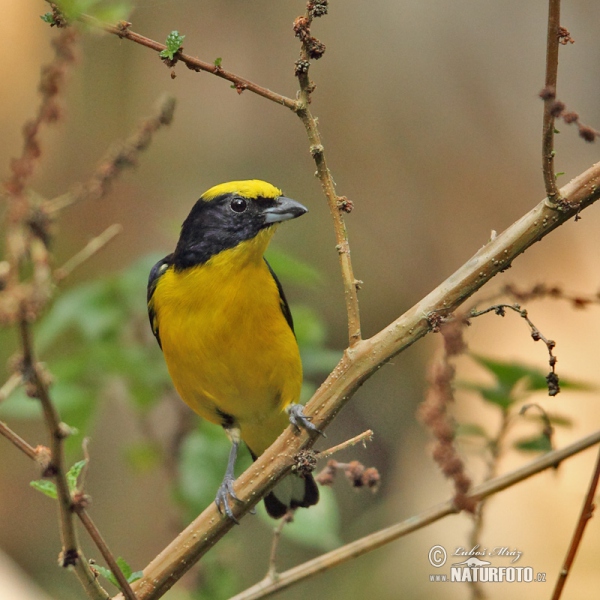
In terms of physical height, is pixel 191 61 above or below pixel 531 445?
above

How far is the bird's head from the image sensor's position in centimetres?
366

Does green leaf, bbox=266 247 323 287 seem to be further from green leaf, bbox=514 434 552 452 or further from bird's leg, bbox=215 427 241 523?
green leaf, bbox=514 434 552 452

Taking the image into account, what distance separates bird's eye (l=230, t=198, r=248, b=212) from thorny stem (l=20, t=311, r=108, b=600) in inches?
84.8

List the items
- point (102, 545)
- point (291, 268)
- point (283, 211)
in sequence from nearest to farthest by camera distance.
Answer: point (102, 545)
point (291, 268)
point (283, 211)

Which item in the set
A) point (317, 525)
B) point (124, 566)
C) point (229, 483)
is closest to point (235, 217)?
point (229, 483)

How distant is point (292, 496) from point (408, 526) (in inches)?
49.7

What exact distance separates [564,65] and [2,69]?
5.25m

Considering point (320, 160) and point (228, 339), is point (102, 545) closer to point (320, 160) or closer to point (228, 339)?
point (320, 160)

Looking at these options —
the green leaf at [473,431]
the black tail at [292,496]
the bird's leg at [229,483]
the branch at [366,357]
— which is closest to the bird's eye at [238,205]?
the bird's leg at [229,483]

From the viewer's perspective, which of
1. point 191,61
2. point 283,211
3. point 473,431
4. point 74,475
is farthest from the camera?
point 283,211

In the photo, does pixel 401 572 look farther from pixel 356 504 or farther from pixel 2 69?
pixel 2 69

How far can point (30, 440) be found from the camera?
23.5ft

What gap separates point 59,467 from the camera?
4.85 ft

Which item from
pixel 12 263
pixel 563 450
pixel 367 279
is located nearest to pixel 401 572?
pixel 367 279
